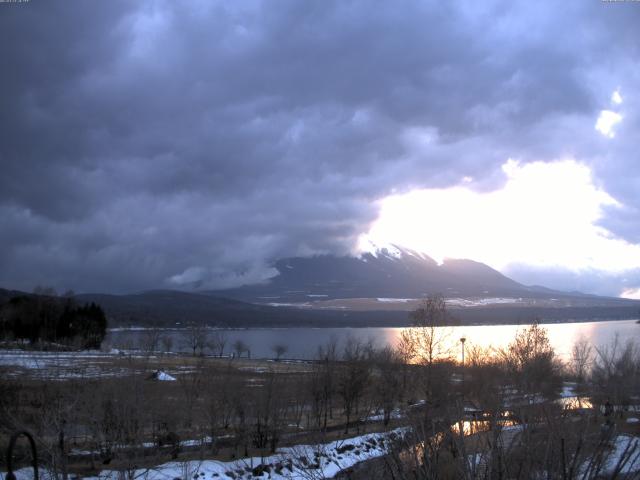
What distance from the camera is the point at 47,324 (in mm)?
100625

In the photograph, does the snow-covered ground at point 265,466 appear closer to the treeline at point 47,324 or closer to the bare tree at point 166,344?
the treeline at point 47,324

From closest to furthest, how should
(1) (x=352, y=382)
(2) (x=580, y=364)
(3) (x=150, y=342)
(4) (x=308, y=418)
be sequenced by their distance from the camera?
(4) (x=308, y=418) < (1) (x=352, y=382) < (2) (x=580, y=364) < (3) (x=150, y=342)

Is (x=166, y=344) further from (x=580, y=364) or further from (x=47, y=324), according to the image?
(x=580, y=364)

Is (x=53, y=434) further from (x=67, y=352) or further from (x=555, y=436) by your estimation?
(x=67, y=352)

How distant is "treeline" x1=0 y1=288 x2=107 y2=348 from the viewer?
320ft

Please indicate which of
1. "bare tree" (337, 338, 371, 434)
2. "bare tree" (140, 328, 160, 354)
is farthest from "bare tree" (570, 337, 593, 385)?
"bare tree" (140, 328, 160, 354)

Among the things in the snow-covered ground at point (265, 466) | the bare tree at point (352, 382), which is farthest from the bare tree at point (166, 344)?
the snow-covered ground at point (265, 466)

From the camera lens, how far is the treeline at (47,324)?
97.4m

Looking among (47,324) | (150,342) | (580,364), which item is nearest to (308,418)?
(580,364)

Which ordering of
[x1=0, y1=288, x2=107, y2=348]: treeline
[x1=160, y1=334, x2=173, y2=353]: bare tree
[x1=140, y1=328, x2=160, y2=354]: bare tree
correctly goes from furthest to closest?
[x1=160, y1=334, x2=173, y2=353]: bare tree < [x1=0, y1=288, x2=107, y2=348]: treeline < [x1=140, y1=328, x2=160, y2=354]: bare tree

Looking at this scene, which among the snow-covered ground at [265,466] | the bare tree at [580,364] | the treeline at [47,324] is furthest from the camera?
the treeline at [47,324]

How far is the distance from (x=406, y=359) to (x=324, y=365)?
8.80 m

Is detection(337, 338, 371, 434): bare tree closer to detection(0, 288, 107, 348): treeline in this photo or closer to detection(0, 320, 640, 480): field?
detection(0, 320, 640, 480): field

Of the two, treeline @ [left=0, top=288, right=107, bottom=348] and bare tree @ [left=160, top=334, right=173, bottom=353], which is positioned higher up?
treeline @ [left=0, top=288, right=107, bottom=348]
